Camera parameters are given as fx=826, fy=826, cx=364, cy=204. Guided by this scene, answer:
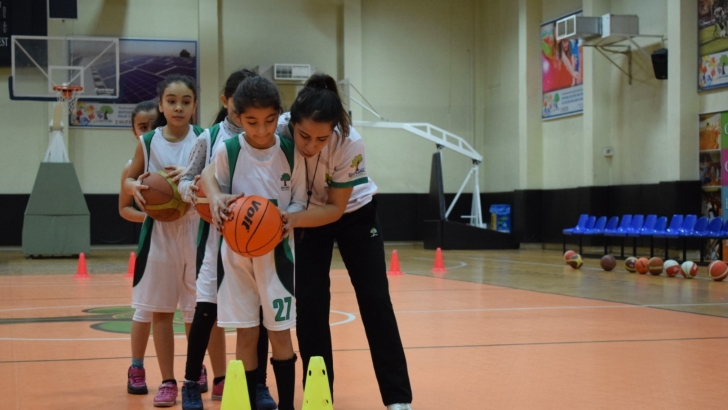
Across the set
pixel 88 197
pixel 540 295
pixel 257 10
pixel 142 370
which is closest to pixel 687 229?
pixel 540 295

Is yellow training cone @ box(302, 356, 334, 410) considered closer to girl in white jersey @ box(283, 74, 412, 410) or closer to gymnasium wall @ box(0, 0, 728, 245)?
girl in white jersey @ box(283, 74, 412, 410)

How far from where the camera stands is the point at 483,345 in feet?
16.9

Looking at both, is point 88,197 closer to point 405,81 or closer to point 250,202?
point 405,81

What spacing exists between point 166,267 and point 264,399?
82 centimetres

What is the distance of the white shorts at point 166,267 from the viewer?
3.90 metres

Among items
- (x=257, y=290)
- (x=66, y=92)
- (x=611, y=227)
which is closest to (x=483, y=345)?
(x=257, y=290)

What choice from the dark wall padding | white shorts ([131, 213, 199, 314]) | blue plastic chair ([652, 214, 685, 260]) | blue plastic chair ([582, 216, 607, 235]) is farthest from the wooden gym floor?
the dark wall padding

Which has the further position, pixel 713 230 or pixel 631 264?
pixel 713 230

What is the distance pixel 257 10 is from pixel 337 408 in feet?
56.1

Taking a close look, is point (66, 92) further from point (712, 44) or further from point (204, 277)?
point (204, 277)

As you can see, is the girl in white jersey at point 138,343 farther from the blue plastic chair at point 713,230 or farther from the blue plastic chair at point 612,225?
the blue plastic chair at point 612,225

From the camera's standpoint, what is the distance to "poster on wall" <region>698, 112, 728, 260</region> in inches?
516

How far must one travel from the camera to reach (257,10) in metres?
19.6

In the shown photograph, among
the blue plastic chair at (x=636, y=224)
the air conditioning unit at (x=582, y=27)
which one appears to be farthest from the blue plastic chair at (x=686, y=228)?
the air conditioning unit at (x=582, y=27)
